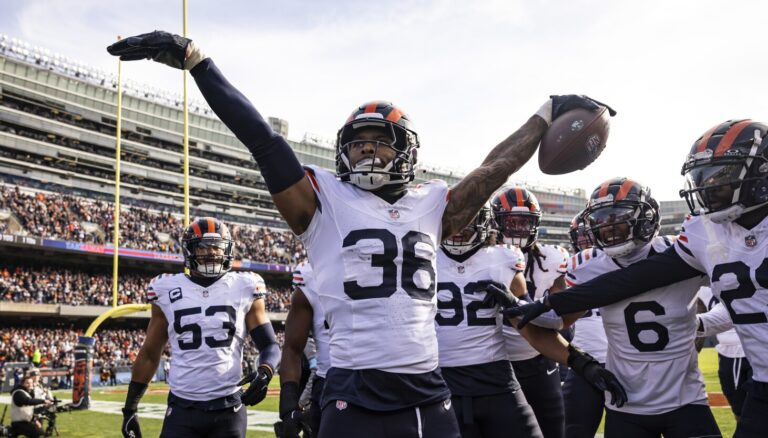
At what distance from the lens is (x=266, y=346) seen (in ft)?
16.7

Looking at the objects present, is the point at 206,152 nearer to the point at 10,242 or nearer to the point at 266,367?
the point at 10,242

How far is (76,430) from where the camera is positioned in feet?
37.8

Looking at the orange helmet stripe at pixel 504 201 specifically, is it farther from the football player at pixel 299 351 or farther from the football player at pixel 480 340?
the football player at pixel 299 351

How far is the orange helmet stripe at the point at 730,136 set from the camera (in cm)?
331

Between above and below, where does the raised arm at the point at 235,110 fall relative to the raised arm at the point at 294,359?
above

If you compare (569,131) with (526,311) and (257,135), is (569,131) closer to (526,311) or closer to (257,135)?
(526,311)

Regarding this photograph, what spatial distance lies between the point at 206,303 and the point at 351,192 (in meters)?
2.75

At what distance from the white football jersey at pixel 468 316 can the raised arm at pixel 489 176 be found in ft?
4.51

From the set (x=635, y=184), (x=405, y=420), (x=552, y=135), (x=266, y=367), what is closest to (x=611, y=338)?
(x=635, y=184)

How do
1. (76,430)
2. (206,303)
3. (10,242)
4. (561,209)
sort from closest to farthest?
1. (206,303)
2. (76,430)
3. (10,242)
4. (561,209)

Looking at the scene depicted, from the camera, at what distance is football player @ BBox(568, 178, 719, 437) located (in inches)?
141

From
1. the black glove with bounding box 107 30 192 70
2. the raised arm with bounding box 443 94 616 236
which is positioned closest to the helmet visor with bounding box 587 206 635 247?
the raised arm with bounding box 443 94 616 236

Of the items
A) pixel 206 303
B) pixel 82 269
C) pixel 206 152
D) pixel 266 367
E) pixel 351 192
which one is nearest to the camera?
pixel 351 192

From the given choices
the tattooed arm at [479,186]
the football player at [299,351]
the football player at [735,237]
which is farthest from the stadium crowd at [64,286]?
the football player at [735,237]
